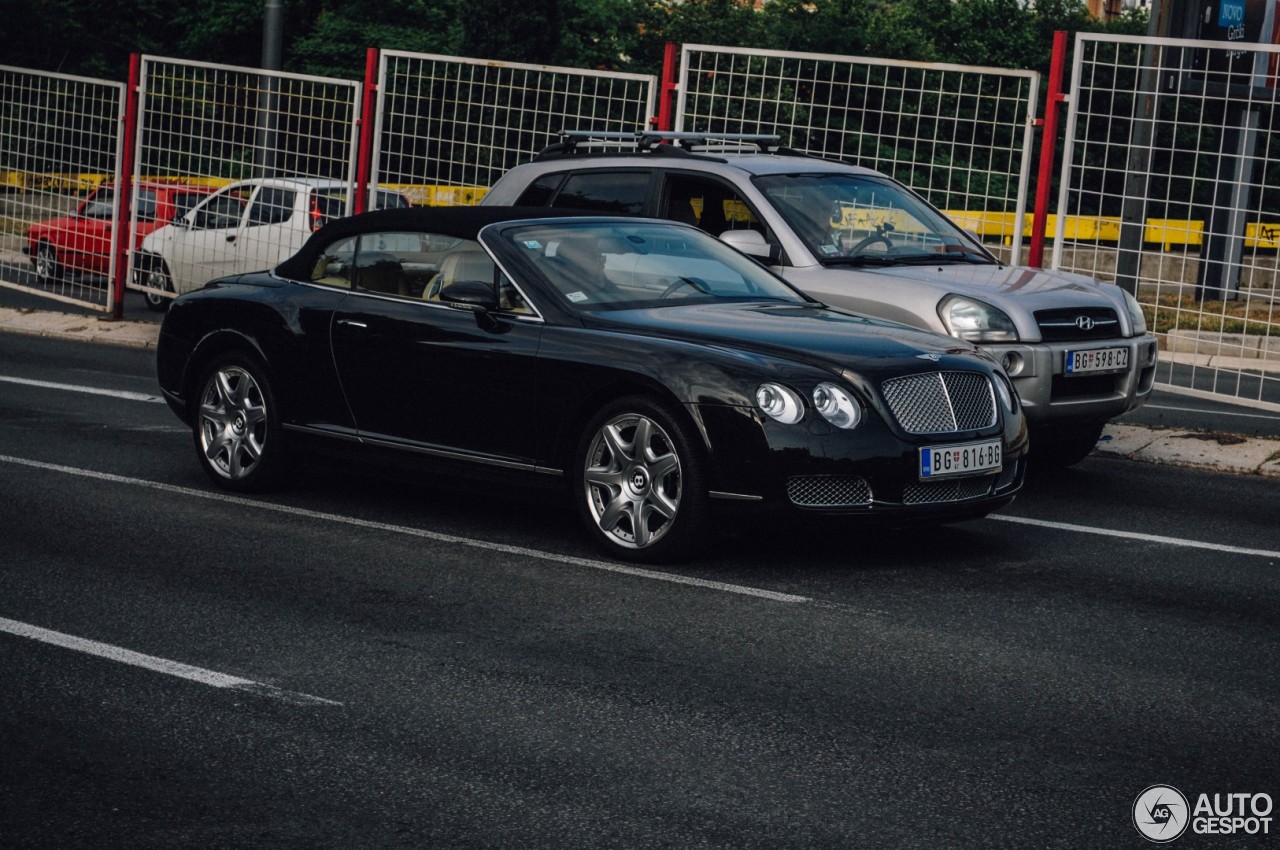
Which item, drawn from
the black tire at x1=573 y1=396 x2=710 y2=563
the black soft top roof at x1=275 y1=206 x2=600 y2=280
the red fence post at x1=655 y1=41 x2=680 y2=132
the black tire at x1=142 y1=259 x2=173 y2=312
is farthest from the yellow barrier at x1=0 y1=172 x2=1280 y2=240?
the black tire at x1=573 y1=396 x2=710 y2=563

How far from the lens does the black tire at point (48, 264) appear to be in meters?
18.4

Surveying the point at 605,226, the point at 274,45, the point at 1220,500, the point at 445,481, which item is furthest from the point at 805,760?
the point at 274,45

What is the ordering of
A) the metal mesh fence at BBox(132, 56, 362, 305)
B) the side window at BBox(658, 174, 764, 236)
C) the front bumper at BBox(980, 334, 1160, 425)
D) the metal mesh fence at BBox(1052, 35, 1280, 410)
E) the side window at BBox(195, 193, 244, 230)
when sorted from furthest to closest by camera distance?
1. the side window at BBox(195, 193, 244, 230)
2. the metal mesh fence at BBox(132, 56, 362, 305)
3. the metal mesh fence at BBox(1052, 35, 1280, 410)
4. the side window at BBox(658, 174, 764, 236)
5. the front bumper at BBox(980, 334, 1160, 425)

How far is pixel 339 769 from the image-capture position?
4902mm

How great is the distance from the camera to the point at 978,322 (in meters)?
A: 9.54

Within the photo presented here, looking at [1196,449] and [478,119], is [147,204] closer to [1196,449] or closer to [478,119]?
[478,119]

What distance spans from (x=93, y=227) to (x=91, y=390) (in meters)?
6.14

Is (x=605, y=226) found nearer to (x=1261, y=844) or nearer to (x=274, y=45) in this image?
(x=1261, y=844)

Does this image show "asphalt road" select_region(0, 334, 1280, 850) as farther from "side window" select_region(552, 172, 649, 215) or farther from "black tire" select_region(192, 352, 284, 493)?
"side window" select_region(552, 172, 649, 215)

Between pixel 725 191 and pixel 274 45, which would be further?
pixel 274 45

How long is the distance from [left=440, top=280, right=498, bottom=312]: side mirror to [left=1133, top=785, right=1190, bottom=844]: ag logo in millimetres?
4202

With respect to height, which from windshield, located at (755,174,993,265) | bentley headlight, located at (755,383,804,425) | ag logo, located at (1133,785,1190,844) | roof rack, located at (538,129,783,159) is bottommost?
ag logo, located at (1133,785,1190,844)

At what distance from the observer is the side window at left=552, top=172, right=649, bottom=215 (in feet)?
35.7

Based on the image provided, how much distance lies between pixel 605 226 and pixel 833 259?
6.25ft
